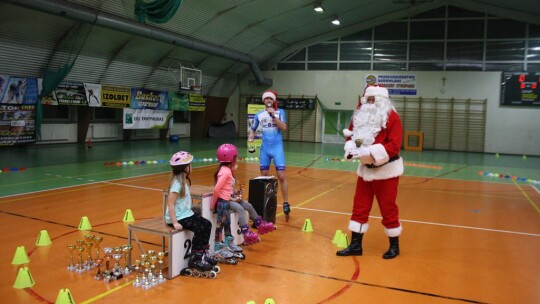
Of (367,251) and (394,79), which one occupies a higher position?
(394,79)

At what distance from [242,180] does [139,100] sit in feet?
44.3

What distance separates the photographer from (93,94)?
65.3 feet

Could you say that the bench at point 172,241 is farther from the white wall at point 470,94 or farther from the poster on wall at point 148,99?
the white wall at point 470,94

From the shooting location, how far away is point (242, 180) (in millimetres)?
10938

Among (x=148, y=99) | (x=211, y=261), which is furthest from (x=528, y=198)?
(x=148, y=99)

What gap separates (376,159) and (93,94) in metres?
17.8

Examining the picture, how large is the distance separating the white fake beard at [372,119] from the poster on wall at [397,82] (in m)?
21.0

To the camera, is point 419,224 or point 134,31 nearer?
point 419,224

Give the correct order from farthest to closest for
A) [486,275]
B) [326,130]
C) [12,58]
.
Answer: [326,130] < [12,58] < [486,275]

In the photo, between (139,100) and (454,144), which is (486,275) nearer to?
(139,100)

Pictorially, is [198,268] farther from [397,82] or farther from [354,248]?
[397,82]

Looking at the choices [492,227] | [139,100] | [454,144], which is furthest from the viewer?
[454,144]

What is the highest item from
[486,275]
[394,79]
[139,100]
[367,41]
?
[367,41]

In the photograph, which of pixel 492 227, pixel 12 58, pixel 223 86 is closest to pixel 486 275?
pixel 492 227
